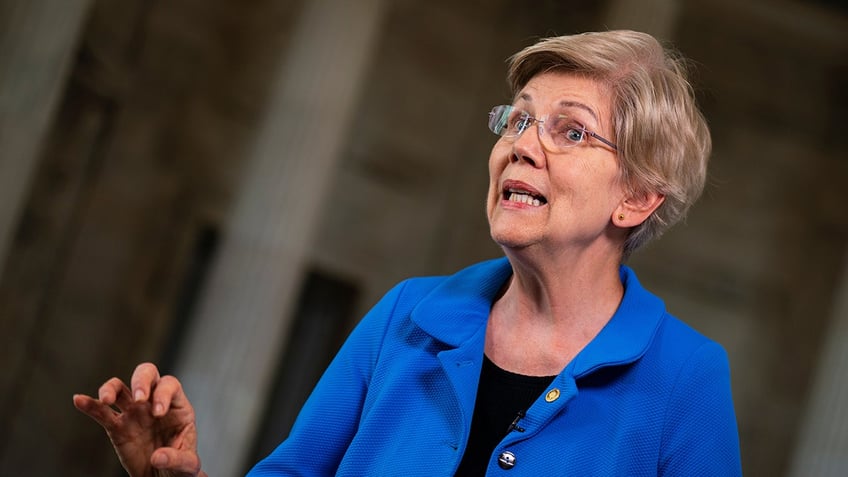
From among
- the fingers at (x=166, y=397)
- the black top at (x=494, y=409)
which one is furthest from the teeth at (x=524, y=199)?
the fingers at (x=166, y=397)

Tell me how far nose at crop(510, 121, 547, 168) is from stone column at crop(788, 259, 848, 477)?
28.8 ft

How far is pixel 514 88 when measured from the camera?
2.81 meters

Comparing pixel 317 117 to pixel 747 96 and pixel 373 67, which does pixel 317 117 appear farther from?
pixel 747 96

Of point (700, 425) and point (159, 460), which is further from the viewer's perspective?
point (700, 425)

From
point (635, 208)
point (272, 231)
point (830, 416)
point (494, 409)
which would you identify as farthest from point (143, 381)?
point (830, 416)

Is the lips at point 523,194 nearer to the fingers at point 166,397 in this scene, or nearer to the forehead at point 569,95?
the forehead at point 569,95

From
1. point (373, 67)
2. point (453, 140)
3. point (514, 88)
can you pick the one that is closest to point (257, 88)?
point (373, 67)

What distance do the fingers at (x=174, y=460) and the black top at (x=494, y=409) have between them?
574mm

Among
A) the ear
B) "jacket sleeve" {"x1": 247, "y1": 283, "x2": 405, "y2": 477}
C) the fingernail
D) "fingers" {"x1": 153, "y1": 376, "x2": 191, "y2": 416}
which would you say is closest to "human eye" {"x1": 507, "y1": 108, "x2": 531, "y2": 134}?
Result: the ear

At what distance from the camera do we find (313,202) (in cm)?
1062

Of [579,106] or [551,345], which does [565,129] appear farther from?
[551,345]

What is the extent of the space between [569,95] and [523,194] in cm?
27

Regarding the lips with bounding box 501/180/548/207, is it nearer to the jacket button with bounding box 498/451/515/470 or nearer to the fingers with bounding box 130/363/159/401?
the jacket button with bounding box 498/451/515/470

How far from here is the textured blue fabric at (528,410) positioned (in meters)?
2.30
